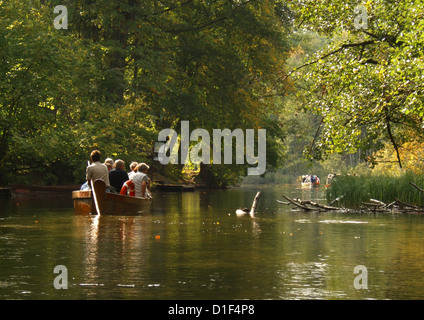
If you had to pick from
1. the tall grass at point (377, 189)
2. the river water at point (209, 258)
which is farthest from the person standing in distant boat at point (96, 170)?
the tall grass at point (377, 189)

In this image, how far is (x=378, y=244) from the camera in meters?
16.9

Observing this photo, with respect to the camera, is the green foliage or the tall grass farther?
the tall grass

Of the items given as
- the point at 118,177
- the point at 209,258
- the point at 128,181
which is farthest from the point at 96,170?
the point at 209,258

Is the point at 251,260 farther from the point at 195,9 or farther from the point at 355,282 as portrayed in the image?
the point at 195,9

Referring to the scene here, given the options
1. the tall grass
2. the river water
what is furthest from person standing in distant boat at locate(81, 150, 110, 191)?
the tall grass

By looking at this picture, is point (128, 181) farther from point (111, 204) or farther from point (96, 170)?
point (96, 170)

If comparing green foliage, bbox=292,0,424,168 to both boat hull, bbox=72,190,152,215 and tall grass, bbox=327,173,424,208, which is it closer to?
tall grass, bbox=327,173,424,208

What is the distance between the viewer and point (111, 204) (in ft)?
83.5

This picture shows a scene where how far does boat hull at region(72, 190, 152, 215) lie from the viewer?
82.9 feet

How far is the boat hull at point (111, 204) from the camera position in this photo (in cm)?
2527

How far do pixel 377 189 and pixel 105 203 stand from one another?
36.7 feet

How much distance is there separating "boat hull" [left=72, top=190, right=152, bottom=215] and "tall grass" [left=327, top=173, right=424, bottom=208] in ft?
28.7

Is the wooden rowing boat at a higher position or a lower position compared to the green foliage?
lower
